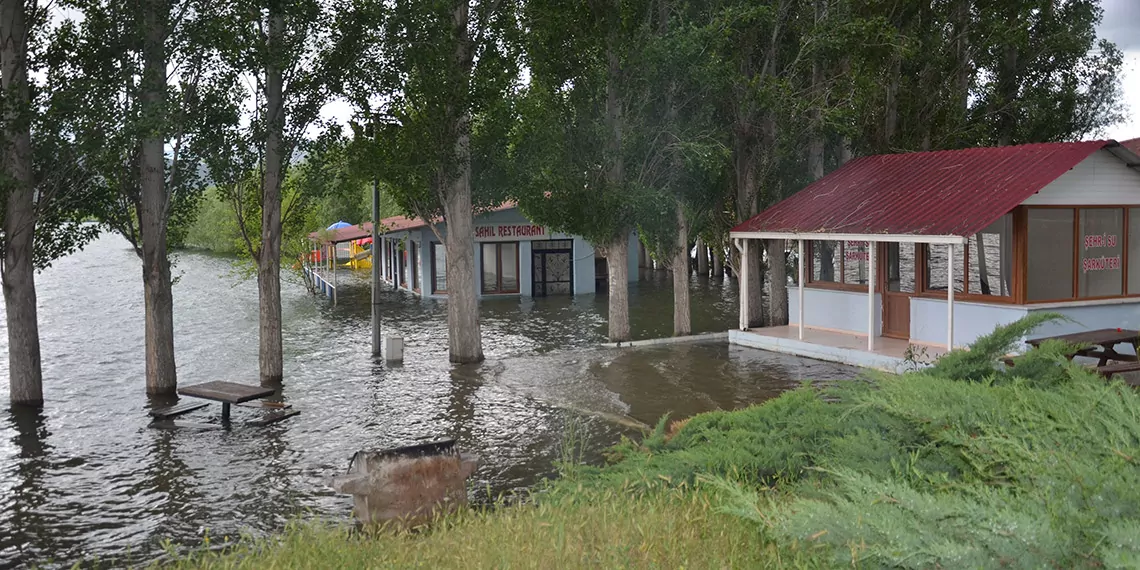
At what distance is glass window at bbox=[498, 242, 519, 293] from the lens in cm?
4109

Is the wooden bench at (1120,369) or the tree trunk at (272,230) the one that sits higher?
the tree trunk at (272,230)

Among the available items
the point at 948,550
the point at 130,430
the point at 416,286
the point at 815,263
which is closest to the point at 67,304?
the point at 416,286

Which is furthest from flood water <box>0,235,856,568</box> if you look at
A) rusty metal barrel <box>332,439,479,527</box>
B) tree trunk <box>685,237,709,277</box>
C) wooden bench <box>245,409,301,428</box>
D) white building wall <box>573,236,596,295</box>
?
tree trunk <box>685,237,709,277</box>

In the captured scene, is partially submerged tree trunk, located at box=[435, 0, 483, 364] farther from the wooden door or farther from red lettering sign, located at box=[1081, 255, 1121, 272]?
red lettering sign, located at box=[1081, 255, 1121, 272]

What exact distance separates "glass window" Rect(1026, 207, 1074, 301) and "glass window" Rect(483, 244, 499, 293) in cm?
2580

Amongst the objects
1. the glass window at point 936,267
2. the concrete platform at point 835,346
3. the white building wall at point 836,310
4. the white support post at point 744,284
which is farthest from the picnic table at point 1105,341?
the white support post at point 744,284

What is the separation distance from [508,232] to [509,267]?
1.69m

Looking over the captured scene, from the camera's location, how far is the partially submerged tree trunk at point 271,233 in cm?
2059

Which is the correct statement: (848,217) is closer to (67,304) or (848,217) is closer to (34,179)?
(34,179)

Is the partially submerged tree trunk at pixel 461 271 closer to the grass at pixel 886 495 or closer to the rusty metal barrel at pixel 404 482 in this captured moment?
the rusty metal barrel at pixel 404 482

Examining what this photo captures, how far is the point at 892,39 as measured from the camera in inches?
976

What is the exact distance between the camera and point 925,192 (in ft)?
64.4

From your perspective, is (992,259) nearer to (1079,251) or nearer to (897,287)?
(1079,251)

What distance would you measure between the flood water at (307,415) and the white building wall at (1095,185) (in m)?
4.79
